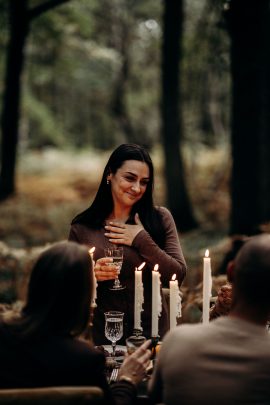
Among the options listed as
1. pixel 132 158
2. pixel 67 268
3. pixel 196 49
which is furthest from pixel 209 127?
pixel 67 268

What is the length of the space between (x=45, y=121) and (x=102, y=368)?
24276mm

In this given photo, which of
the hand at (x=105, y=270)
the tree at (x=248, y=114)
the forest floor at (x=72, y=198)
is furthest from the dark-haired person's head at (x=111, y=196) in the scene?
the forest floor at (x=72, y=198)

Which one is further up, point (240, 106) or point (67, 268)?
point (240, 106)

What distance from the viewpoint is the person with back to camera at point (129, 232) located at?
14.2 ft

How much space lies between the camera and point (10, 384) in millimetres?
2768

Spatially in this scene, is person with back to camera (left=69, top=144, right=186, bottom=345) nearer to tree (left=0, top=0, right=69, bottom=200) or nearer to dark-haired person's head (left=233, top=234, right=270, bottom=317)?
dark-haired person's head (left=233, top=234, right=270, bottom=317)

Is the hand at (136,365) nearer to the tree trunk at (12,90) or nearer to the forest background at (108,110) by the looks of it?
the forest background at (108,110)

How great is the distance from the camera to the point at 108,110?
3197 cm

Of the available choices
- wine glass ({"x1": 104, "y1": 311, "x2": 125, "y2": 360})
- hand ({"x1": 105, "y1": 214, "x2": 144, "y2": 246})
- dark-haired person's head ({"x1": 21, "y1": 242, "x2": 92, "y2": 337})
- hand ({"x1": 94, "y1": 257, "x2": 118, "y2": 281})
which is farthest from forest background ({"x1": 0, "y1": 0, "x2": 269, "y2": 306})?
dark-haired person's head ({"x1": 21, "y1": 242, "x2": 92, "y2": 337})

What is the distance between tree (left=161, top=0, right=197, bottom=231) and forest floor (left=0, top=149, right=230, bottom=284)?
768 millimetres

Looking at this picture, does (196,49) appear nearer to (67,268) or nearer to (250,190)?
(250,190)

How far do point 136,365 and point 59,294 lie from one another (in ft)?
2.11

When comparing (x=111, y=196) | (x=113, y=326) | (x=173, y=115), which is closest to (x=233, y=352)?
(x=113, y=326)

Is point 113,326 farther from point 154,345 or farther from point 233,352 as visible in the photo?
point 233,352
